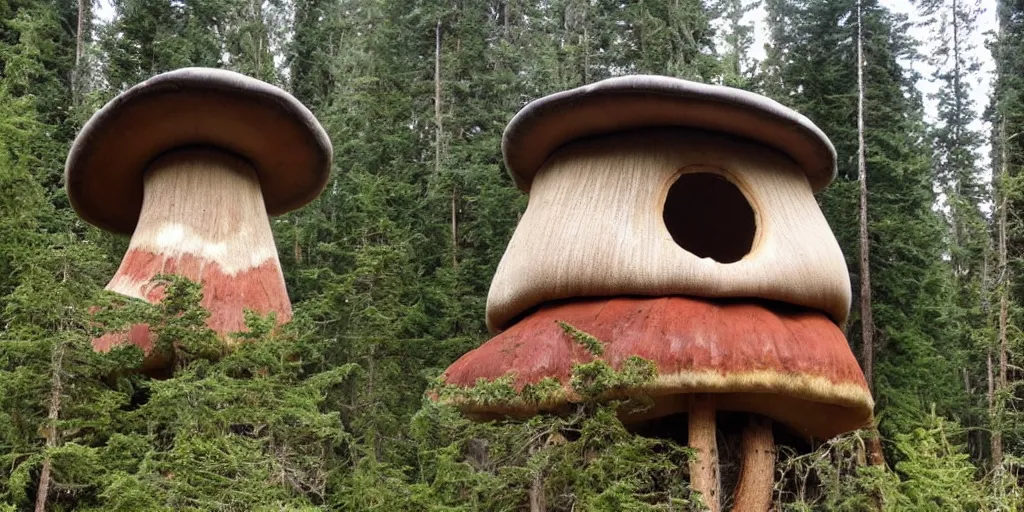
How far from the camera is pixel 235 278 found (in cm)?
785

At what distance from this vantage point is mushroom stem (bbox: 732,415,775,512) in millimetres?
6848

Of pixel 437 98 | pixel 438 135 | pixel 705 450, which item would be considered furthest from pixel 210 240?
pixel 437 98

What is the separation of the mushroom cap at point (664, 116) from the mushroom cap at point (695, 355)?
1.37m

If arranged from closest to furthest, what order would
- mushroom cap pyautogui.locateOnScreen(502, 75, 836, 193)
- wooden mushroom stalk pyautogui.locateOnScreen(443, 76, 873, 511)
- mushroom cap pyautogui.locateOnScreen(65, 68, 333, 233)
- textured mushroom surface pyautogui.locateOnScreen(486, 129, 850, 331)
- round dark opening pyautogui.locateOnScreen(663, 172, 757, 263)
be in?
wooden mushroom stalk pyautogui.locateOnScreen(443, 76, 873, 511)
textured mushroom surface pyautogui.locateOnScreen(486, 129, 850, 331)
mushroom cap pyautogui.locateOnScreen(502, 75, 836, 193)
mushroom cap pyautogui.locateOnScreen(65, 68, 333, 233)
round dark opening pyautogui.locateOnScreen(663, 172, 757, 263)

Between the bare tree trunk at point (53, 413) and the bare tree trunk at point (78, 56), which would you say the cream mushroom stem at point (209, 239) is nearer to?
the bare tree trunk at point (53, 413)

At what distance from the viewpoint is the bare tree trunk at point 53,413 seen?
15.8 ft

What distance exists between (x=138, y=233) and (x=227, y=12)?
40.5 ft

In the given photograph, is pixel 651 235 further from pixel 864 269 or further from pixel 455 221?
pixel 864 269

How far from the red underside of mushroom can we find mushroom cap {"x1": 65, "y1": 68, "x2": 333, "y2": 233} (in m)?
1.00

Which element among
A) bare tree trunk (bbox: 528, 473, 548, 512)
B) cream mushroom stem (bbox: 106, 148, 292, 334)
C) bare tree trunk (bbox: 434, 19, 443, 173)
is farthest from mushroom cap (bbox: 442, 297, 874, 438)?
bare tree trunk (bbox: 434, 19, 443, 173)

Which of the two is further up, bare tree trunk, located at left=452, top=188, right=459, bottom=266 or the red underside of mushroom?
bare tree trunk, located at left=452, top=188, right=459, bottom=266

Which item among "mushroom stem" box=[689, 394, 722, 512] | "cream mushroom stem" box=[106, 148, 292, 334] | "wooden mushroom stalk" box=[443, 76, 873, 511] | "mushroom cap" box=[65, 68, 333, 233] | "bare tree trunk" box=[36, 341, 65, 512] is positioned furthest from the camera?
"cream mushroom stem" box=[106, 148, 292, 334]

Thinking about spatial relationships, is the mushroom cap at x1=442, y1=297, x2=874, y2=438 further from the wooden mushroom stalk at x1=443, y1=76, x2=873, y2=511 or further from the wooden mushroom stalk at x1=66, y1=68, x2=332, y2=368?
the wooden mushroom stalk at x1=66, y1=68, x2=332, y2=368

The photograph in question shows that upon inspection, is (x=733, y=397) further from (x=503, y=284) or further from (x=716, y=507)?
(x=503, y=284)
